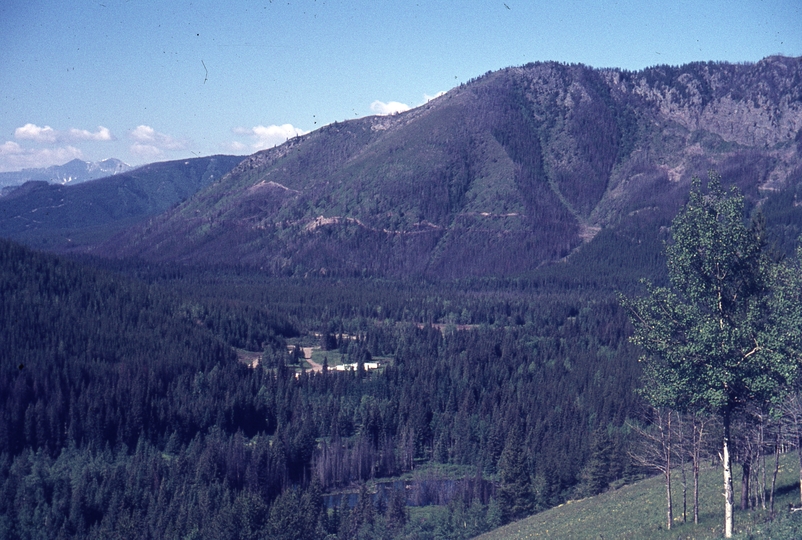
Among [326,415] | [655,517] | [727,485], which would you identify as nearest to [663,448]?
[655,517]

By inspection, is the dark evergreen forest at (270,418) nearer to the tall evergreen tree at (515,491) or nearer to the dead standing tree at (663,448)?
the tall evergreen tree at (515,491)

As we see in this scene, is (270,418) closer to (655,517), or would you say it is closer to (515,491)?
(515,491)

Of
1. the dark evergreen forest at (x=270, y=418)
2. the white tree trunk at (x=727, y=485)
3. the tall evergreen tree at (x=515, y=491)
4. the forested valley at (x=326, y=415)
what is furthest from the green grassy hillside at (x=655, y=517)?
the dark evergreen forest at (x=270, y=418)

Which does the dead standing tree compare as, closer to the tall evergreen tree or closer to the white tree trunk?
the white tree trunk

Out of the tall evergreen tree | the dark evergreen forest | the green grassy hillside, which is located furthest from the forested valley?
the green grassy hillside

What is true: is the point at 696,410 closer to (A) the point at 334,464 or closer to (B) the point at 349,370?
(A) the point at 334,464

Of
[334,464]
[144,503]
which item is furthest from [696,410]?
[334,464]
